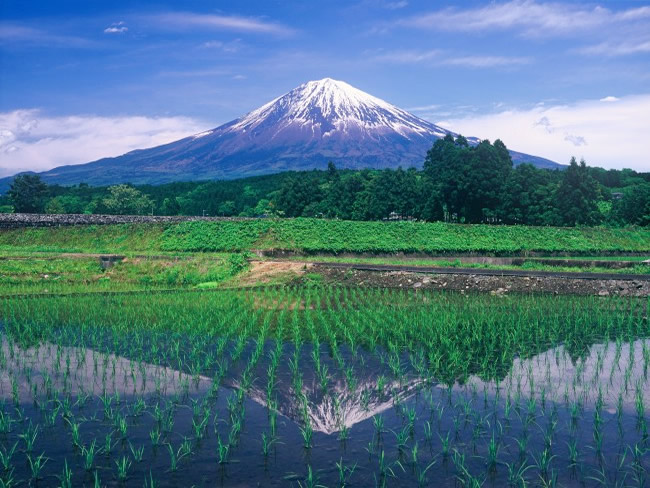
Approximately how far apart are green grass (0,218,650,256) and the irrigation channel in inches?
1005

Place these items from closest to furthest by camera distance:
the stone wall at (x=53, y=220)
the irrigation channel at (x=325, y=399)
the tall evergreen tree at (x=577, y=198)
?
the irrigation channel at (x=325, y=399)
the stone wall at (x=53, y=220)
the tall evergreen tree at (x=577, y=198)

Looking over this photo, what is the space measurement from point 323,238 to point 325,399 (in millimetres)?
35293

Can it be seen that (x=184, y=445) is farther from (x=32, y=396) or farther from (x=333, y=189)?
(x=333, y=189)

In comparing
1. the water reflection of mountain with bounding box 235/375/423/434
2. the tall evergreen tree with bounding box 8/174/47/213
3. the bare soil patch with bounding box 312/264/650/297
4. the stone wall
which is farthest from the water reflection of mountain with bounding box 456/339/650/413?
the tall evergreen tree with bounding box 8/174/47/213

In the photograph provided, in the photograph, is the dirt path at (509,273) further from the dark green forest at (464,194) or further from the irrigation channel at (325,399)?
the dark green forest at (464,194)

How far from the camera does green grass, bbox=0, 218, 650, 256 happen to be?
45.0 m

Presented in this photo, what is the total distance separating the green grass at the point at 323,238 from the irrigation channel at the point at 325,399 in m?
25.5

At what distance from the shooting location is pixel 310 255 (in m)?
43.0

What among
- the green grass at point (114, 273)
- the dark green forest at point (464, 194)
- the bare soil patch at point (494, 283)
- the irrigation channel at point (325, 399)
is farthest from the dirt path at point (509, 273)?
the dark green forest at point (464, 194)

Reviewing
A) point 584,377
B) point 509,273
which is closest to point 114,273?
point 509,273

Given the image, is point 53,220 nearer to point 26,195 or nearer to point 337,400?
point 26,195

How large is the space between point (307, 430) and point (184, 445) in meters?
1.85

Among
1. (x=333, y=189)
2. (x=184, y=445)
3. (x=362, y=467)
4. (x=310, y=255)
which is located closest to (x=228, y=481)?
(x=184, y=445)

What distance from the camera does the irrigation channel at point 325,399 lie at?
8.15m
